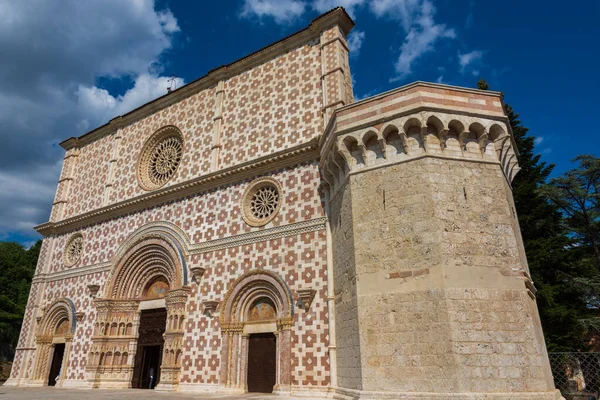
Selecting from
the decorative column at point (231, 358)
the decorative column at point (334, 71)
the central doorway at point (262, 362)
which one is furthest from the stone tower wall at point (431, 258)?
the decorative column at point (231, 358)

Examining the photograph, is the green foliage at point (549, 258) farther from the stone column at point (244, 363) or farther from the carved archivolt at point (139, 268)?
the carved archivolt at point (139, 268)

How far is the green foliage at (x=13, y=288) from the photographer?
26.1 metres

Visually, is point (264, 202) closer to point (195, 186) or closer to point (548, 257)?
point (195, 186)

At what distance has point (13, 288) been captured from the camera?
27.8 m

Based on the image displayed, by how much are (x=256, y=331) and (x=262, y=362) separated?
2.78ft

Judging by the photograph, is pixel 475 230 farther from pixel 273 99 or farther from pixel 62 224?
pixel 62 224

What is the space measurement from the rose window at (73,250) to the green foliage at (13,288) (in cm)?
1106

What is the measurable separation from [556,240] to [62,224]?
20.7 meters

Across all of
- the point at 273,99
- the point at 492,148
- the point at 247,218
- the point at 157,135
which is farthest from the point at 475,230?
the point at 157,135

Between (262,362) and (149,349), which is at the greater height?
(149,349)

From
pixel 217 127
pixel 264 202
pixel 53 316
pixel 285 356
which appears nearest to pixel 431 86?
pixel 264 202

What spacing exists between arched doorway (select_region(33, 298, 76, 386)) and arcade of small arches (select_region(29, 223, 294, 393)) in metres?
0.04

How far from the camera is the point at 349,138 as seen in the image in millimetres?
9656

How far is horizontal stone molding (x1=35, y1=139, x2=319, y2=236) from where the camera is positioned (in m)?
12.7
